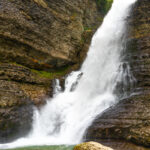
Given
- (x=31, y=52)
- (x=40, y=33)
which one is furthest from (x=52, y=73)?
(x=40, y=33)

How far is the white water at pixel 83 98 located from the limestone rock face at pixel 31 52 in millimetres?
836

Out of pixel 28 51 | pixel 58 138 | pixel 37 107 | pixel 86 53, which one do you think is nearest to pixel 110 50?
pixel 86 53

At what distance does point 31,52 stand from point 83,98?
5149 mm

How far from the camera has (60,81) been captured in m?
14.1

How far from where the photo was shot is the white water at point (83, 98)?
9172mm

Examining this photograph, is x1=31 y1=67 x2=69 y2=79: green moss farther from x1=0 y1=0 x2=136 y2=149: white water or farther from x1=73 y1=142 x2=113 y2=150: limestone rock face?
x1=73 y1=142 x2=113 y2=150: limestone rock face

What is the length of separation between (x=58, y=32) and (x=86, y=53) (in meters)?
3.55

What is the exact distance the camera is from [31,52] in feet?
42.7

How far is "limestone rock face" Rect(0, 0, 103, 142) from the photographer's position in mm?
9781

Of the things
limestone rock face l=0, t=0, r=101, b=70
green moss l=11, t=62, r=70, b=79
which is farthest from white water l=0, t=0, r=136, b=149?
limestone rock face l=0, t=0, r=101, b=70

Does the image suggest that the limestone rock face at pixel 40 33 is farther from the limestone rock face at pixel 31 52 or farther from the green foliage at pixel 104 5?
the green foliage at pixel 104 5

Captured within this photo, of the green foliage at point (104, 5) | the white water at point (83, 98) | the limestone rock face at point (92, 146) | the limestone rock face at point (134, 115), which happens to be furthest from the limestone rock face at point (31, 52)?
the green foliage at point (104, 5)

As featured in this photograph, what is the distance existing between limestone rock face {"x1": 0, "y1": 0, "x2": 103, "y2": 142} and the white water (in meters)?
0.84

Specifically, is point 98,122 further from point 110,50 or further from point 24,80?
point 110,50
